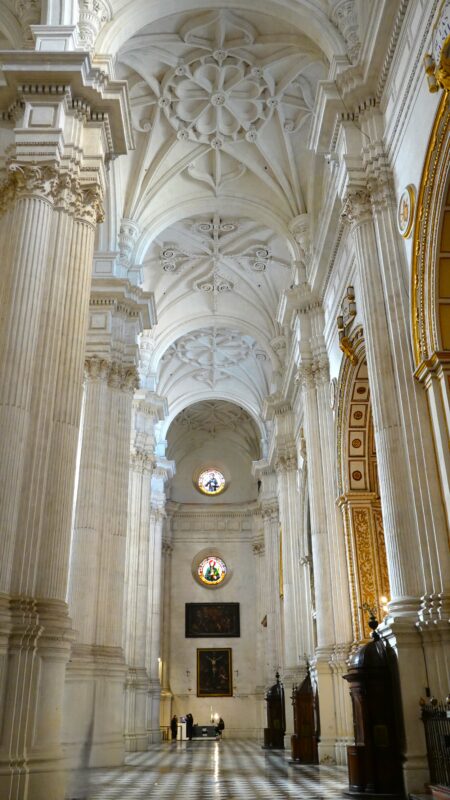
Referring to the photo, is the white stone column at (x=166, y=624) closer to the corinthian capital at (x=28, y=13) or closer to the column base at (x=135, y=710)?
the column base at (x=135, y=710)

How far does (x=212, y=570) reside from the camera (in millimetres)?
34000

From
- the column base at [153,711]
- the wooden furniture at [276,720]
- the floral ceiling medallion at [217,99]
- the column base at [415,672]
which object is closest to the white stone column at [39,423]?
the column base at [415,672]

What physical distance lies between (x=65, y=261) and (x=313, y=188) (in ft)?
30.4

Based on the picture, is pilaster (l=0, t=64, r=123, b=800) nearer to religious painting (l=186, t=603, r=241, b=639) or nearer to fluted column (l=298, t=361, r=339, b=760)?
fluted column (l=298, t=361, r=339, b=760)

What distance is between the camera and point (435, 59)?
8188 mm

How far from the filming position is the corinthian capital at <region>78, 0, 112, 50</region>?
1079cm

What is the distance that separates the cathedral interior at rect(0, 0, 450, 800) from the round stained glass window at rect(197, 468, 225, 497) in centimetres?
1067

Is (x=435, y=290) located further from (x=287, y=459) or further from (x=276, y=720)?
(x=276, y=720)

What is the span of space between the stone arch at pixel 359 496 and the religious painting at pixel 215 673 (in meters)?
20.1

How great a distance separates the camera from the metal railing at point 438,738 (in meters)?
7.29

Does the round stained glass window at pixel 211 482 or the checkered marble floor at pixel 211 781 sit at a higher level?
the round stained glass window at pixel 211 482

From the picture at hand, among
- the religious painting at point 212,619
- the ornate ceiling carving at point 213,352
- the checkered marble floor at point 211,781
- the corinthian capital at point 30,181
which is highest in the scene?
the ornate ceiling carving at point 213,352

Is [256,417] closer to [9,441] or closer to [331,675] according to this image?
[331,675]

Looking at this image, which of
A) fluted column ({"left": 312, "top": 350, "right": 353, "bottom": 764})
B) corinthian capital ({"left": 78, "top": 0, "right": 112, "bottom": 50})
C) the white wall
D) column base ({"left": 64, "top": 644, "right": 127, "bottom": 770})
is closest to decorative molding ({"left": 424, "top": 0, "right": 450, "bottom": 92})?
corinthian capital ({"left": 78, "top": 0, "right": 112, "bottom": 50})
